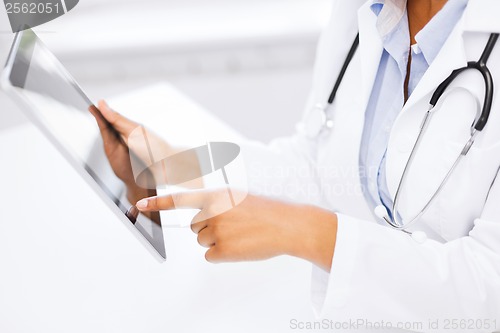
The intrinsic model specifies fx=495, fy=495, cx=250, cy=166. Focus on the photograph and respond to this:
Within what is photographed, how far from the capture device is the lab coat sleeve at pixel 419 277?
→ 694 mm

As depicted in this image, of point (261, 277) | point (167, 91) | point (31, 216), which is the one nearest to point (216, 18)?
point (167, 91)

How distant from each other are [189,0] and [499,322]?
157 cm

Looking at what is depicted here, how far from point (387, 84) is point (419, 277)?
1.25 ft

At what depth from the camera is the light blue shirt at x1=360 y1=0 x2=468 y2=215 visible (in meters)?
0.88

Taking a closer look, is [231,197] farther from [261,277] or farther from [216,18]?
[216,18]

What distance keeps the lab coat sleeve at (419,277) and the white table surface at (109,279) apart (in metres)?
0.14

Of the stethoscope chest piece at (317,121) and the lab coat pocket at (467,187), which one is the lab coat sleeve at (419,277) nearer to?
the lab coat pocket at (467,187)

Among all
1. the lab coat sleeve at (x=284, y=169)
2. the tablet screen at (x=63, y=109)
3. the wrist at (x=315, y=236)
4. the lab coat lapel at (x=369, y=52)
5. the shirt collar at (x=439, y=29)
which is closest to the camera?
the tablet screen at (x=63, y=109)

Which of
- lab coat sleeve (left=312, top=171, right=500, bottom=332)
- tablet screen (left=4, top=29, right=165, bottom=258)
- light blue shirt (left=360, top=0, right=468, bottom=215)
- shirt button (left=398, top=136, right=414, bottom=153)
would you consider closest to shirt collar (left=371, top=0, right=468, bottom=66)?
light blue shirt (left=360, top=0, right=468, bottom=215)

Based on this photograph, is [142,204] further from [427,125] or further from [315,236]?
[427,125]

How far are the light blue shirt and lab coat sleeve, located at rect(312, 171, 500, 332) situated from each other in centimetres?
17

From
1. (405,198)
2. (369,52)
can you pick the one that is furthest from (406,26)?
(405,198)

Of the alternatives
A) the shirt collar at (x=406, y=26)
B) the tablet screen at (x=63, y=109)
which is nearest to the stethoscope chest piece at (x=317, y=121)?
the shirt collar at (x=406, y=26)

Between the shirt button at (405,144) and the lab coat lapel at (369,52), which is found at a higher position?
the lab coat lapel at (369,52)
